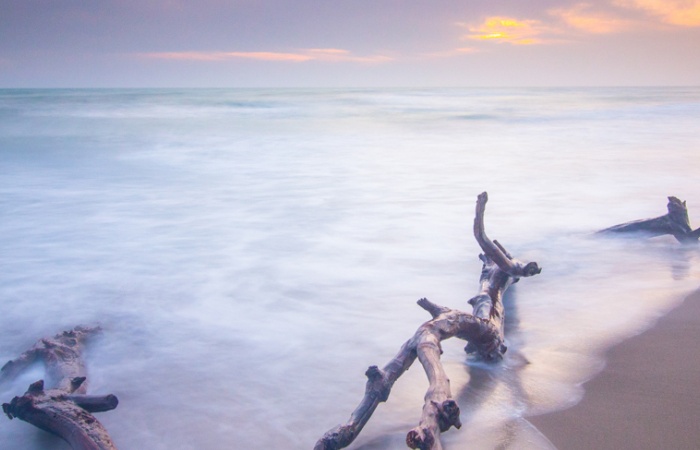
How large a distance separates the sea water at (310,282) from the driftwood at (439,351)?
0.24 meters

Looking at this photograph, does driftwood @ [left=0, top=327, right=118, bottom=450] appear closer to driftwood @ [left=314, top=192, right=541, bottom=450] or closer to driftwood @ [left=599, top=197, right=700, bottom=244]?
driftwood @ [left=314, top=192, right=541, bottom=450]

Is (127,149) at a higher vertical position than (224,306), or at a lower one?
higher

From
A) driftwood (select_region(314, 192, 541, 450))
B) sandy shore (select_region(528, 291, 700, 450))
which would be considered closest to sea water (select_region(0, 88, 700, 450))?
sandy shore (select_region(528, 291, 700, 450))

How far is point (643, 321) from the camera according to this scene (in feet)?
12.4

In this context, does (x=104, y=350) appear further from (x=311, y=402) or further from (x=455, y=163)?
(x=455, y=163)

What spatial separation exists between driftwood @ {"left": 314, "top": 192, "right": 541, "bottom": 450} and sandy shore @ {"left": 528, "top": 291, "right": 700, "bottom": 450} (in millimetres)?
516

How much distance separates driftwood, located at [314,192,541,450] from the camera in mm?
1938

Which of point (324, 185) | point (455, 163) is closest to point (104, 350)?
point (324, 185)

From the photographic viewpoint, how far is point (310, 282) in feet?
16.7

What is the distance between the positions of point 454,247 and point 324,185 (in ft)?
15.7

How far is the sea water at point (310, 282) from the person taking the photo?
2.91 m

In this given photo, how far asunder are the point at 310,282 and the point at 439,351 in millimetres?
2776

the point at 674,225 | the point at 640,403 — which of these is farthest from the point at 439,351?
the point at 674,225

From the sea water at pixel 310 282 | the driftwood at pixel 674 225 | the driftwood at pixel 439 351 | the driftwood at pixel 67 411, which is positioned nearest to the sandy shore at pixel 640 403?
the sea water at pixel 310 282
